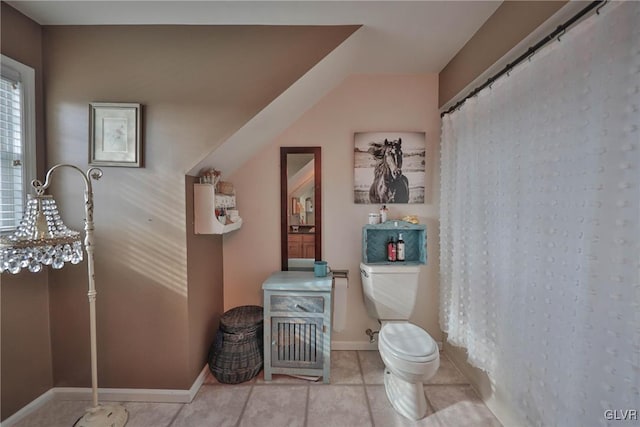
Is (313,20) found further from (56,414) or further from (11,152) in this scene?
(56,414)

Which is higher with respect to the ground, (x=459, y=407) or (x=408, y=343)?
(x=408, y=343)

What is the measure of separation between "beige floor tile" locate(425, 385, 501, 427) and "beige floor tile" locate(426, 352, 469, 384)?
54 mm

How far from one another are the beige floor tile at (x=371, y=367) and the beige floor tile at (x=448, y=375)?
1.14 ft

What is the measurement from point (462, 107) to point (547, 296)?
132cm

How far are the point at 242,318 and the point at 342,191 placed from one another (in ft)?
4.30

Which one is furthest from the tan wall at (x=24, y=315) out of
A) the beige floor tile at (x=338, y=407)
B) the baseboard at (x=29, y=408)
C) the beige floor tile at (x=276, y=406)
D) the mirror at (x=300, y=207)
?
the beige floor tile at (x=338, y=407)

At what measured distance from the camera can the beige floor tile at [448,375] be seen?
2029 millimetres

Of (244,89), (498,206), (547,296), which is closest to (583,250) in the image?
(547,296)

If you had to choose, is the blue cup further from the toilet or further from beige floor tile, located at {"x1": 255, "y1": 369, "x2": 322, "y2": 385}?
beige floor tile, located at {"x1": 255, "y1": 369, "x2": 322, "y2": 385}

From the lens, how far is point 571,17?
1118 mm

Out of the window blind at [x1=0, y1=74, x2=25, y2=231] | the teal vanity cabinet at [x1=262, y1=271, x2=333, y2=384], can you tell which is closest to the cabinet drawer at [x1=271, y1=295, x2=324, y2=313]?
the teal vanity cabinet at [x1=262, y1=271, x2=333, y2=384]

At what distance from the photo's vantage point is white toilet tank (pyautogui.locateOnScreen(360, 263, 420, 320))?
7.09 ft

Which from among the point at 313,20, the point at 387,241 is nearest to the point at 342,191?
the point at 387,241

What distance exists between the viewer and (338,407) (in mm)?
1765
